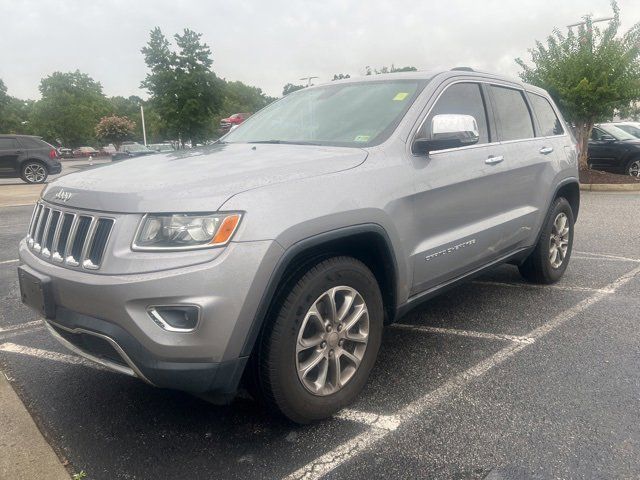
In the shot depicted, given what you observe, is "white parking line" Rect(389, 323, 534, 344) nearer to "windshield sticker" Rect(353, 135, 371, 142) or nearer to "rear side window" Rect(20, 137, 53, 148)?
"windshield sticker" Rect(353, 135, 371, 142)

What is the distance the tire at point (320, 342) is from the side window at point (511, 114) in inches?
77.2

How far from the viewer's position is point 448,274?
3475mm

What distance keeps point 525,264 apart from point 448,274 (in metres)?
1.78

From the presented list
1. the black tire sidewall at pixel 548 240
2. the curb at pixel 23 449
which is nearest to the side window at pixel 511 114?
the black tire sidewall at pixel 548 240

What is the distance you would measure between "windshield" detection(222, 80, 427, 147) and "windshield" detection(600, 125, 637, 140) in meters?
13.5

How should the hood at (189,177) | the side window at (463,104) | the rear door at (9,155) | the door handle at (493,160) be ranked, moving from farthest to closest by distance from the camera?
the rear door at (9,155)
the door handle at (493,160)
the side window at (463,104)
the hood at (189,177)

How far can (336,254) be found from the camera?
109 inches

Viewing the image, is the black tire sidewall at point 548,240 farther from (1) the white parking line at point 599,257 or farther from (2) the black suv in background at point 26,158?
(2) the black suv in background at point 26,158

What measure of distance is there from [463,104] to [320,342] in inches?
79.6

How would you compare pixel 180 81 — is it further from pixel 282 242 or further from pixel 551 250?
pixel 282 242

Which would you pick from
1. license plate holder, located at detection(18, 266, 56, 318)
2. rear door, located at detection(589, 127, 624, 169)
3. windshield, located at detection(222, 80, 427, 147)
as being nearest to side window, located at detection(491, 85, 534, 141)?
windshield, located at detection(222, 80, 427, 147)

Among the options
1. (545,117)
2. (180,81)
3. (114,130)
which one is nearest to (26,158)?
(180,81)

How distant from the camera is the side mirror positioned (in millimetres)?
3082

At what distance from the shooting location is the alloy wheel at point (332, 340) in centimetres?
261
